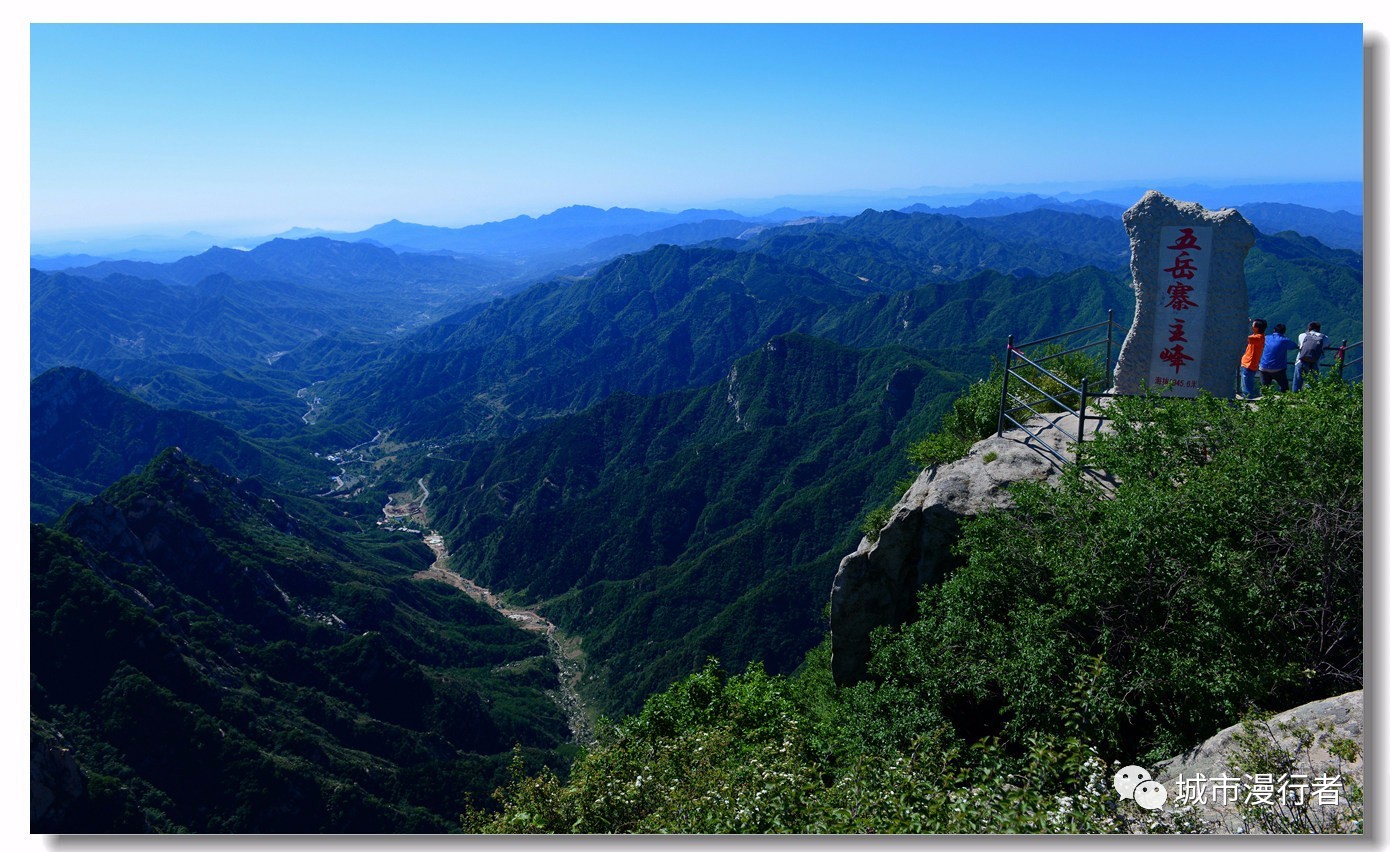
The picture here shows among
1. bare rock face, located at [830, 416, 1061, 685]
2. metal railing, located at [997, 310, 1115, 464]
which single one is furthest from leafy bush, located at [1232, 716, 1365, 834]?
metal railing, located at [997, 310, 1115, 464]

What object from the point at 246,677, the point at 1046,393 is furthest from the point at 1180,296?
the point at 246,677

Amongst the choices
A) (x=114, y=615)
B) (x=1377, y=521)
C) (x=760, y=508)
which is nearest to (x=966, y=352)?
(x=760, y=508)

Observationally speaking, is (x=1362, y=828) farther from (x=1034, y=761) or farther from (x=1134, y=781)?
(x=1034, y=761)

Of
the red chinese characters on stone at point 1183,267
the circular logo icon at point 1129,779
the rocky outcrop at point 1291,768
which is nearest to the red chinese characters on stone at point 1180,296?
the red chinese characters on stone at point 1183,267

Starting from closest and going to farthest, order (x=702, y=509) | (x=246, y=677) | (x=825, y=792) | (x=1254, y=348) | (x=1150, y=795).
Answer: (x=1150, y=795) → (x=825, y=792) → (x=1254, y=348) → (x=246, y=677) → (x=702, y=509)

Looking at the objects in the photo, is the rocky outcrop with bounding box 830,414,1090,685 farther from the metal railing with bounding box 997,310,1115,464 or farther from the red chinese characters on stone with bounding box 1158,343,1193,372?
the red chinese characters on stone with bounding box 1158,343,1193,372

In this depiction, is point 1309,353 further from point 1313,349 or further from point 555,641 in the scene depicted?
point 555,641
